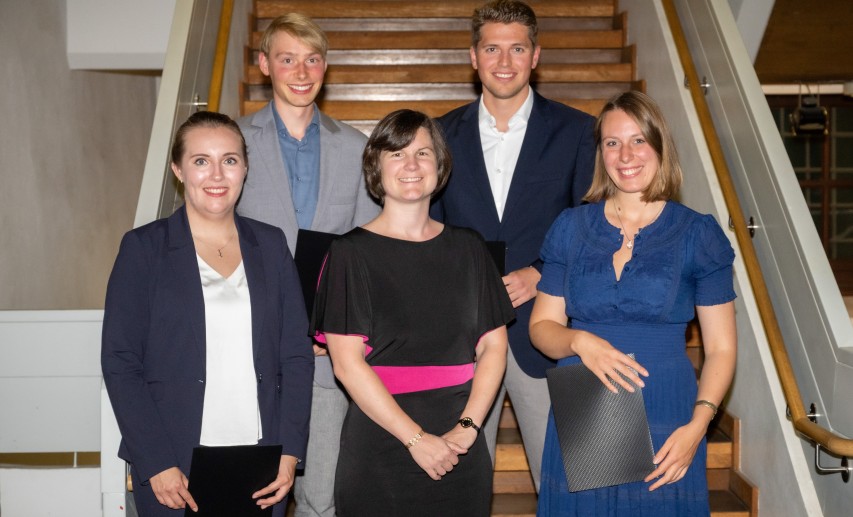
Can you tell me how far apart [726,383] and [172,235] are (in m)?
1.39

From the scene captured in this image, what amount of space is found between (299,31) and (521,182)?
80cm

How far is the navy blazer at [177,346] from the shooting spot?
2117 mm

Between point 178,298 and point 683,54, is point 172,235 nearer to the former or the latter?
point 178,298

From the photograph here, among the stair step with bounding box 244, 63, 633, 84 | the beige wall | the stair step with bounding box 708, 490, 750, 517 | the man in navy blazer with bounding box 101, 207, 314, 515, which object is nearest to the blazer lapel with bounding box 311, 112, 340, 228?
the man in navy blazer with bounding box 101, 207, 314, 515

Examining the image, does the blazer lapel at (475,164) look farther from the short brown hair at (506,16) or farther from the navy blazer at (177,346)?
the navy blazer at (177,346)

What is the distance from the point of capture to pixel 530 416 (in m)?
2.66

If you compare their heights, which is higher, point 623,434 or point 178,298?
point 178,298

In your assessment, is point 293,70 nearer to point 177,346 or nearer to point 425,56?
point 177,346

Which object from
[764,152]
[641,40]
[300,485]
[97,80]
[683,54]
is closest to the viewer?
[300,485]

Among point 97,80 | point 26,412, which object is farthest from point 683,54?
point 97,80

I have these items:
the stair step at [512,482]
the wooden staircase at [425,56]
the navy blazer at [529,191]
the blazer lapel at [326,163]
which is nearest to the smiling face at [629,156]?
the navy blazer at [529,191]

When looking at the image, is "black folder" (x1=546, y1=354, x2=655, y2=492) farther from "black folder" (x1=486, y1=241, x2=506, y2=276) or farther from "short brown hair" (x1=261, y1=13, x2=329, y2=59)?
"short brown hair" (x1=261, y1=13, x2=329, y2=59)

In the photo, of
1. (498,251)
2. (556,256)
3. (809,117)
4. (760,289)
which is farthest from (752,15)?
(556,256)

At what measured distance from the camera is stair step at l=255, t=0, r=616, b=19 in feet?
18.2
